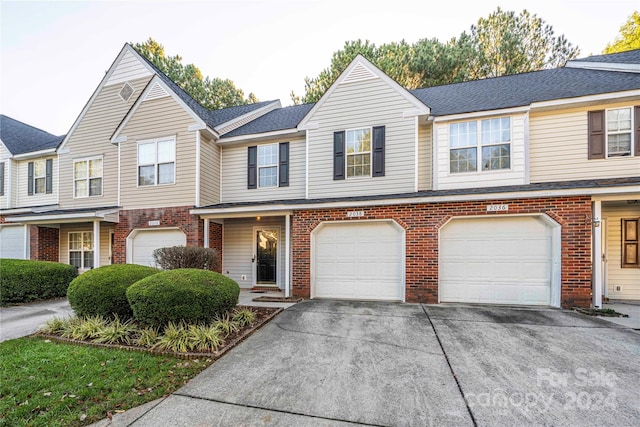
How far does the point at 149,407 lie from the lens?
296cm

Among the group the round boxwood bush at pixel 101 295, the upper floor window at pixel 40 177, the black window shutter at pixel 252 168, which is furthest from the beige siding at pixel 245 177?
the upper floor window at pixel 40 177

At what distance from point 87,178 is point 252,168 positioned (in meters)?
7.06

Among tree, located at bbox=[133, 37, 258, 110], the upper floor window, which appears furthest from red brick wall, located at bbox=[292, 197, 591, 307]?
tree, located at bbox=[133, 37, 258, 110]

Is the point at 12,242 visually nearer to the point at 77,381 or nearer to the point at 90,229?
the point at 90,229

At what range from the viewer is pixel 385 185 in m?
8.58

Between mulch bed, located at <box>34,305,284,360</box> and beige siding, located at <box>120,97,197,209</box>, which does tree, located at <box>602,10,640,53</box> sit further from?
mulch bed, located at <box>34,305,284,360</box>

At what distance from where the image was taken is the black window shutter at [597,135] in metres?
7.60

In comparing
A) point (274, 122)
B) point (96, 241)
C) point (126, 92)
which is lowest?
point (96, 241)

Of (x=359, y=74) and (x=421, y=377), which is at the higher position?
(x=359, y=74)

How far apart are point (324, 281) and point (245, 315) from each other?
10.2 feet

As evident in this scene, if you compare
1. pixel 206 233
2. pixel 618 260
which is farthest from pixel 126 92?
pixel 618 260

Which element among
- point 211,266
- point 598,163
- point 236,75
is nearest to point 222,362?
point 211,266

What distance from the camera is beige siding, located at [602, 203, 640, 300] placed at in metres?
7.92

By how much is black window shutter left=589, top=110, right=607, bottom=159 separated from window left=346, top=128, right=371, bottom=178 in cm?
616
